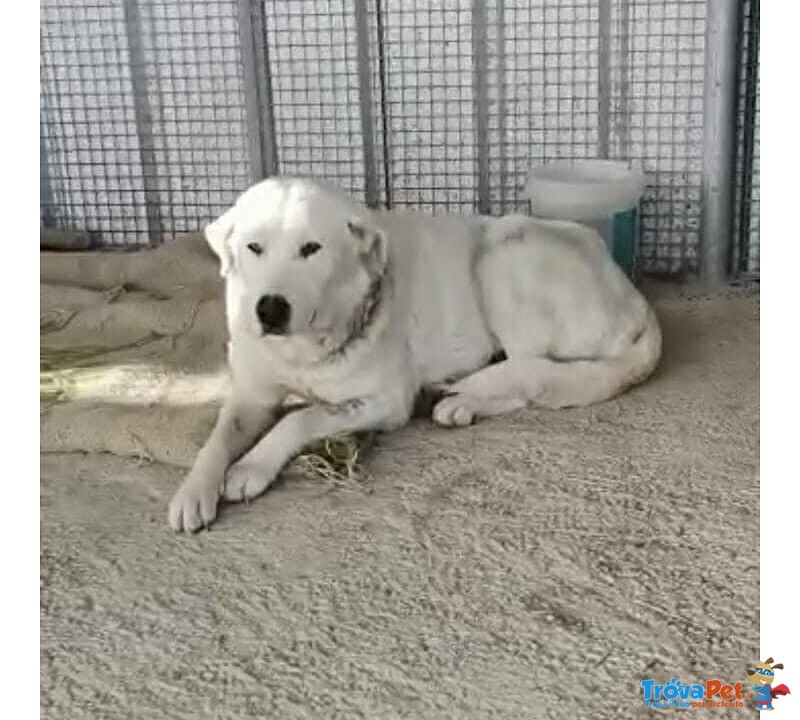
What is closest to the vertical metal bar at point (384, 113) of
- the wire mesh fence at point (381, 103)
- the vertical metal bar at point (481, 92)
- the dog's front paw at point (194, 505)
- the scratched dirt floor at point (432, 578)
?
the wire mesh fence at point (381, 103)

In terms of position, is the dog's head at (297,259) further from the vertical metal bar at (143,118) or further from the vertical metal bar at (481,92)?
the vertical metal bar at (143,118)

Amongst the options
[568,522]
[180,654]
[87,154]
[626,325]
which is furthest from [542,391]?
[87,154]

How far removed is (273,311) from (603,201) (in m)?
1.71

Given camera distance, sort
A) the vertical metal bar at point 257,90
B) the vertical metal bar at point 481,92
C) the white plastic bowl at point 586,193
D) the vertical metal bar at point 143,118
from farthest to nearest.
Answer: the vertical metal bar at point 143,118, the vertical metal bar at point 257,90, the vertical metal bar at point 481,92, the white plastic bowl at point 586,193

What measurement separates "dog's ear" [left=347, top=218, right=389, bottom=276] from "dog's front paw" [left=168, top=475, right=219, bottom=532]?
709 millimetres

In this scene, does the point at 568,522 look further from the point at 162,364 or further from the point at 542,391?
the point at 162,364

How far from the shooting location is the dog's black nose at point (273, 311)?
106 inches

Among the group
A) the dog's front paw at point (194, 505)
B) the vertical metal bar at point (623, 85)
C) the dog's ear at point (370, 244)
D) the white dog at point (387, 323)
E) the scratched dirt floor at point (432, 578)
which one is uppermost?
the vertical metal bar at point (623, 85)

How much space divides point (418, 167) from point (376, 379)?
175 centimetres

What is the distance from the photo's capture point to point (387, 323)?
3.07m

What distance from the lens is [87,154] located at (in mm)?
4863

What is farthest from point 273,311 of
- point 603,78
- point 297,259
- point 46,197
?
point 46,197

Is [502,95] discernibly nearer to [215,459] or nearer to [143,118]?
[143,118]
